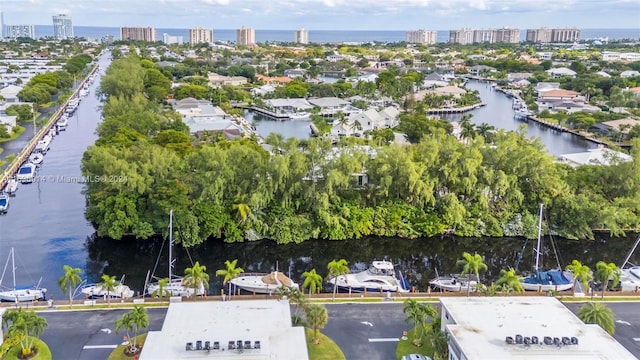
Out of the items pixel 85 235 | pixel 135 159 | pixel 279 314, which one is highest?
pixel 135 159

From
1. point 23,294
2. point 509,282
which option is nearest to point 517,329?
point 509,282

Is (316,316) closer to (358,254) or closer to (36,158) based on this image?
(358,254)

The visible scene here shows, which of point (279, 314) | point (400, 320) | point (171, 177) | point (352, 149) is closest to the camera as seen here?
point (279, 314)

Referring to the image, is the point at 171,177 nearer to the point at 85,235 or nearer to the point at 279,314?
the point at 85,235

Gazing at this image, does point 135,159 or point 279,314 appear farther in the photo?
point 135,159

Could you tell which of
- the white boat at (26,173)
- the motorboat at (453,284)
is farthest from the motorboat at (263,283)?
the white boat at (26,173)

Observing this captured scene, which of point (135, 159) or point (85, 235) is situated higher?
point (135, 159)

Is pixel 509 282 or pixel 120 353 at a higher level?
pixel 509 282

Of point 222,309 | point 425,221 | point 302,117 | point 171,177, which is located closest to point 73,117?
point 302,117

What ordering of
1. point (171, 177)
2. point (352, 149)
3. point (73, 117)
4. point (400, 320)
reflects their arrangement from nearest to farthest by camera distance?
point (400, 320) → point (171, 177) → point (352, 149) → point (73, 117)
